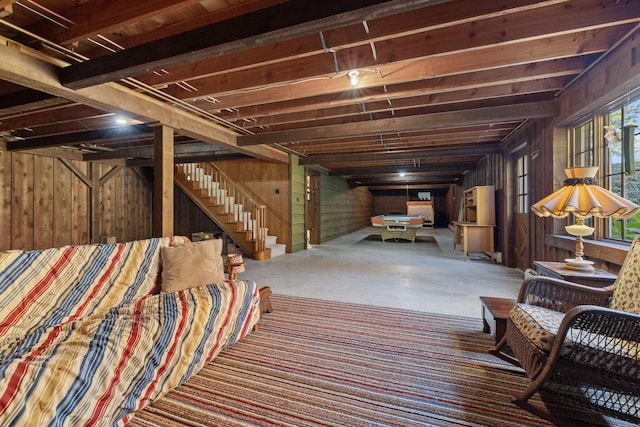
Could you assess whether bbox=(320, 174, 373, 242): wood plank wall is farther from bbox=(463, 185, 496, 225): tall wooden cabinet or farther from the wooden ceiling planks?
the wooden ceiling planks

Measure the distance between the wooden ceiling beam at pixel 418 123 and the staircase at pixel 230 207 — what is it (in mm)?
2034

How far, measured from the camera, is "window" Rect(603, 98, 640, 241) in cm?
242

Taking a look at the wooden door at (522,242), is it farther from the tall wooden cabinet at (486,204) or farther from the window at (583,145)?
the window at (583,145)

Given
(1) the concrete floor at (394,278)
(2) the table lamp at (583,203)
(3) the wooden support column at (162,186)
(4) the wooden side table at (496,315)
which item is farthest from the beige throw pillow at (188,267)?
(2) the table lamp at (583,203)

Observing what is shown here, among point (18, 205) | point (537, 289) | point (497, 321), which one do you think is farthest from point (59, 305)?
point (18, 205)

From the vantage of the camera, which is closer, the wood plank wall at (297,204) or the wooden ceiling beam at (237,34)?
the wooden ceiling beam at (237,34)

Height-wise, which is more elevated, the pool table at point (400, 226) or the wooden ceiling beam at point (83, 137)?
the wooden ceiling beam at point (83, 137)

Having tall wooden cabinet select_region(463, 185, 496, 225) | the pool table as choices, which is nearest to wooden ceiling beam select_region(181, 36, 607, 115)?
tall wooden cabinet select_region(463, 185, 496, 225)

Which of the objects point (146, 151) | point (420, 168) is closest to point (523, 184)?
point (420, 168)

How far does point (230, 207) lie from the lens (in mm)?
7051

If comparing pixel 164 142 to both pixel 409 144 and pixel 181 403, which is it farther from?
Answer: pixel 409 144

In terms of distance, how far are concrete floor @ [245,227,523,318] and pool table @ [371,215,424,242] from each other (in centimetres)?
209

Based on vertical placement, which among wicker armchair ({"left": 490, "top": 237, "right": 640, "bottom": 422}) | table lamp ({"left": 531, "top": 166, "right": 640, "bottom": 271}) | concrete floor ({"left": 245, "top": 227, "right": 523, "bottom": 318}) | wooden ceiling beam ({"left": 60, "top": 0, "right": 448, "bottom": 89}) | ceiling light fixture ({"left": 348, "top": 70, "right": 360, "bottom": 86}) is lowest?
concrete floor ({"left": 245, "top": 227, "right": 523, "bottom": 318})

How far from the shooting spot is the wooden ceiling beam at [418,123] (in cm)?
360
